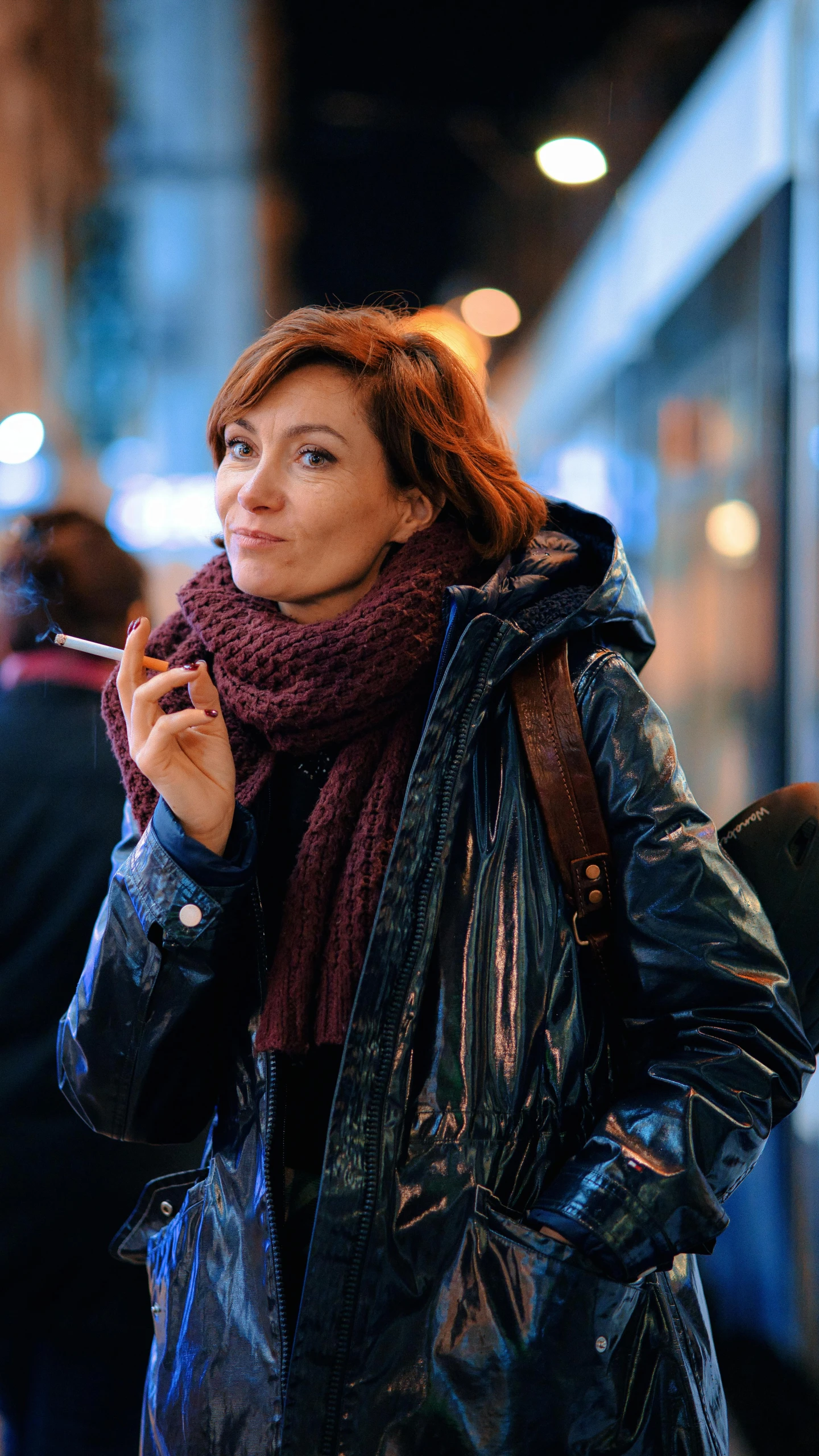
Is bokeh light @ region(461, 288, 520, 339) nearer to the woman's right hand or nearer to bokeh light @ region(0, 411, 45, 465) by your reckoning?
bokeh light @ region(0, 411, 45, 465)

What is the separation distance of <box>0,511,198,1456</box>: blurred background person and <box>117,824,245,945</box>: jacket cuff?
0.70 meters

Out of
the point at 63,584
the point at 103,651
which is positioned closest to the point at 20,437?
the point at 63,584

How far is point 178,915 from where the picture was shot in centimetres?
126

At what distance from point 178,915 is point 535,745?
44 centimetres

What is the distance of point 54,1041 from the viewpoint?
1912 mm

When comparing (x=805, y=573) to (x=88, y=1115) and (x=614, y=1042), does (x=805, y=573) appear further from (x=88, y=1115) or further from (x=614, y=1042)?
(x=88, y=1115)

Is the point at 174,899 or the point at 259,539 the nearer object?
the point at 174,899

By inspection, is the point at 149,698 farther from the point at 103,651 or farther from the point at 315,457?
the point at 315,457

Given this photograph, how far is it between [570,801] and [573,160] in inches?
199

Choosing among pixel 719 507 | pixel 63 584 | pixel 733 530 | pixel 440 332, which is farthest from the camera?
pixel 719 507

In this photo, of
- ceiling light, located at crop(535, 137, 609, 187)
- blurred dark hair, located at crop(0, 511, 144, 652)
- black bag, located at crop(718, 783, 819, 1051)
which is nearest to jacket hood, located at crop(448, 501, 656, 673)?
black bag, located at crop(718, 783, 819, 1051)

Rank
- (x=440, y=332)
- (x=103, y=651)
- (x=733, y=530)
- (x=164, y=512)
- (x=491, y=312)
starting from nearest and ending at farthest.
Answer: (x=103, y=651) → (x=440, y=332) → (x=733, y=530) → (x=164, y=512) → (x=491, y=312)

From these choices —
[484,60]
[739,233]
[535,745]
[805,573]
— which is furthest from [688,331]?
[535,745]

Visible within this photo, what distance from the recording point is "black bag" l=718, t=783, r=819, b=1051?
132 centimetres
